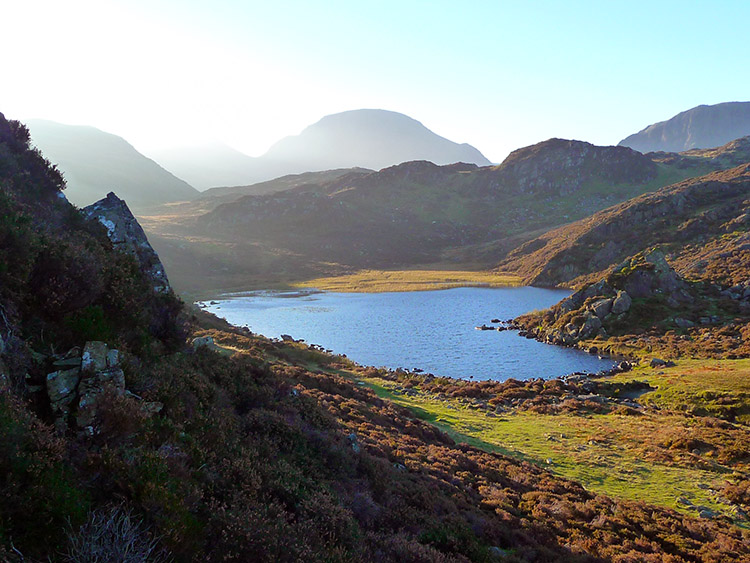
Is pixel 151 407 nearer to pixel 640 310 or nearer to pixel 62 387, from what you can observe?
pixel 62 387

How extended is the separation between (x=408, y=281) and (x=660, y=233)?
74960mm

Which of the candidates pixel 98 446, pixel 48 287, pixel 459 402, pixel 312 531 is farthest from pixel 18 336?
pixel 459 402

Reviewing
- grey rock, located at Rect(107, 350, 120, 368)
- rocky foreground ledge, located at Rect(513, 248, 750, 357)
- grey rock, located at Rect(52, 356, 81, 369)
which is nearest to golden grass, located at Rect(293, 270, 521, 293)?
rocky foreground ledge, located at Rect(513, 248, 750, 357)

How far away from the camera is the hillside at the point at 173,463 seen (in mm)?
5770

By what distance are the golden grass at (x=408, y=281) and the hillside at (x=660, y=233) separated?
36.5 feet

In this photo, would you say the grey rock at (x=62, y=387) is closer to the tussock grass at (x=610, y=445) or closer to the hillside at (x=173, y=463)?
the hillside at (x=173, y=463)

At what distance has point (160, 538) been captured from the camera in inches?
221

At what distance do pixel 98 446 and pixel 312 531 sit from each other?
12.6 feet

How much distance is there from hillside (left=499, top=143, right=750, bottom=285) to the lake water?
57.1 ft

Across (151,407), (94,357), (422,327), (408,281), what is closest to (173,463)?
(151,407)

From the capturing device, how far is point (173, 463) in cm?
720

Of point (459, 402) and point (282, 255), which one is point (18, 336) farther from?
point (282, 255)

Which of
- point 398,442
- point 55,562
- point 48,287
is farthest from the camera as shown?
point 398,442

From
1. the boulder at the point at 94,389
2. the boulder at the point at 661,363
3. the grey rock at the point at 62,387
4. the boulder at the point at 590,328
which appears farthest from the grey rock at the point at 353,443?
the boulder at the point at 590,328
